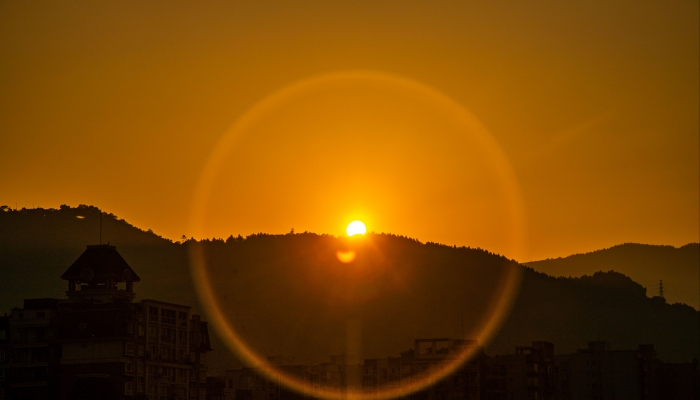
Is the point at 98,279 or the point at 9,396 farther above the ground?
the point at 98,279

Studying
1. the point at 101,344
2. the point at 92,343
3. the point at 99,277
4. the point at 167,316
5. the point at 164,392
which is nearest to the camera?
the point at 101,344

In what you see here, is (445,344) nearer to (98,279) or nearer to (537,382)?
(537,382)

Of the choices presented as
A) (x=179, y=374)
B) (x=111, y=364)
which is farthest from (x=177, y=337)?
(x=111, y=364)

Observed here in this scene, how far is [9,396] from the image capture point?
130125 mm

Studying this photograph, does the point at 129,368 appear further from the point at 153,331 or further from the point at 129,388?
the point at 153,331

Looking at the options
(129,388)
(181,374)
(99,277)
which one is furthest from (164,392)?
(99,277)

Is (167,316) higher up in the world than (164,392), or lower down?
higher up

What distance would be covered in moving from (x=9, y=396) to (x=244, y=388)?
216 ft

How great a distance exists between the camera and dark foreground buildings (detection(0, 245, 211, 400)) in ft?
418

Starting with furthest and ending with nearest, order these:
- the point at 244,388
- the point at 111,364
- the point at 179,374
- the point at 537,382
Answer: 1. the point at 244,388
2. the point at 537,382
3. the point at 179,374
4. the point at 111,364

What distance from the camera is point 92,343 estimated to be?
128125 mm

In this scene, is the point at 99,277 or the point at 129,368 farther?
the point at 99,277

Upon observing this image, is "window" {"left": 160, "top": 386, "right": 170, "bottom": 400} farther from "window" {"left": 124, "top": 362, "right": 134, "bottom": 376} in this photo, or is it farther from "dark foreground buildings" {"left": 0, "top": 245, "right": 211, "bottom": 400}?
"window" {"left": 124, "top": 362, "right": 134, "bottom": 376}

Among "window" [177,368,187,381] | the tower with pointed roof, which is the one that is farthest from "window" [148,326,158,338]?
"window" [177,368,187,381]
